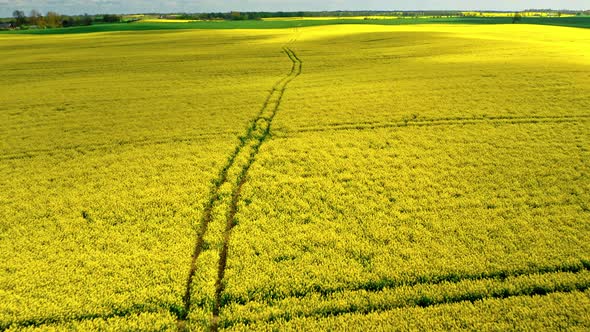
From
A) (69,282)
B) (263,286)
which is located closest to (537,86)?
(263,286)

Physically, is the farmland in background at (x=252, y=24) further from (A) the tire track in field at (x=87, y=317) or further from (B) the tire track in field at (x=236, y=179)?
(A) the tire track in field at (x=87, y=317)

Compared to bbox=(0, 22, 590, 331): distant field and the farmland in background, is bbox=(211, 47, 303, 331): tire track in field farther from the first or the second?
the farmland in background

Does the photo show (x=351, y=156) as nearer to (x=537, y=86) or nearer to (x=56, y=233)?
(x=56, y=233)

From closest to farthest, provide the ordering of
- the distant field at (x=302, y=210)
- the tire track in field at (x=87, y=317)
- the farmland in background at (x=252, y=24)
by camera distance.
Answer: the tire track in field at (x=87, y=317) < the distant field at (x=302, y=210) < the farmland in background at (x=252, y=24)

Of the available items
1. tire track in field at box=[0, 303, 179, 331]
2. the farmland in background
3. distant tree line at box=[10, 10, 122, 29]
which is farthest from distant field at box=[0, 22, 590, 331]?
distant tree line at box=[10, 10, 122, 29]

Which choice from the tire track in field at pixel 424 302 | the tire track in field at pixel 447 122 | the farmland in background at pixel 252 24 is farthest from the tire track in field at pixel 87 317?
the farmland in background at pixel 252 24

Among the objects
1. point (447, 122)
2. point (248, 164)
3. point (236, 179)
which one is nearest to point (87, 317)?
point (236, 179)
